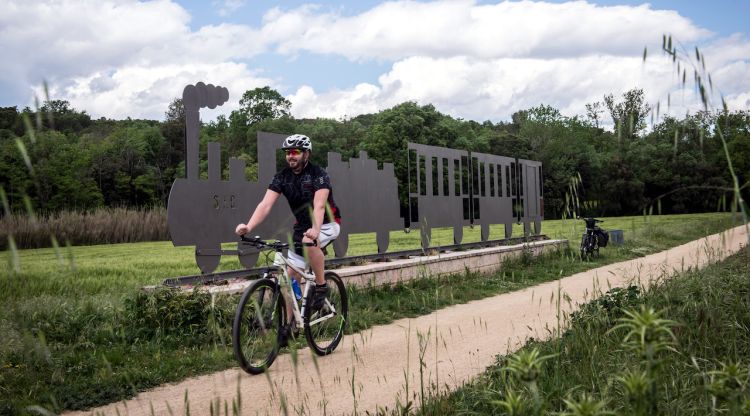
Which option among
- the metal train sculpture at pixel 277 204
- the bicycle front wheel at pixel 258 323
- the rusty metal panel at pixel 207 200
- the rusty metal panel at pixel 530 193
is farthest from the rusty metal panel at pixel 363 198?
the rusty metal panel at pixel 530 193

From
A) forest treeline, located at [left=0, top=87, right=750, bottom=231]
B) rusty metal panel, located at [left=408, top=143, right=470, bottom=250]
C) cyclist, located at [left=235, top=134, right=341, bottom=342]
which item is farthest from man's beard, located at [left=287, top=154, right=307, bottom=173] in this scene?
forest treeline, located at [left=0, top=87, right=750, bottom=231]

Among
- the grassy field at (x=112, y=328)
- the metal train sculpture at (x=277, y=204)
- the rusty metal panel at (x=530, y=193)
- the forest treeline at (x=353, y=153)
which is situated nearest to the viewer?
the grassy field at (x=112, y=328)

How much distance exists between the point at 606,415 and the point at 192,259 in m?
13.4

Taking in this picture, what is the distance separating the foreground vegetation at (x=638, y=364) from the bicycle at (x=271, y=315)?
1723mm

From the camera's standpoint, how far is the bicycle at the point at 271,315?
5.59 metres

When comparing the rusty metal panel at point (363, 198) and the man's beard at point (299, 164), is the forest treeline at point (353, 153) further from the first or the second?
the man's beard at point (299, 164)

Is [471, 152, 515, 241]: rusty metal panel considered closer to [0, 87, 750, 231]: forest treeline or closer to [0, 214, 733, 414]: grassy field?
[0, 214, 733, 414]: grassy field

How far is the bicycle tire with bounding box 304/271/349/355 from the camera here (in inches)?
251

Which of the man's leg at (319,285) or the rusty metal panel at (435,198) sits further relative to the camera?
the rusty metal panel at (435,198)

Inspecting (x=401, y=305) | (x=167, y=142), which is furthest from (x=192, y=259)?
(x=167, y=142)

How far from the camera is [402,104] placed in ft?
161

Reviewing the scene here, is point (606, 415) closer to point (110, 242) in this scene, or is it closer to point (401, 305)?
point (401, 305)

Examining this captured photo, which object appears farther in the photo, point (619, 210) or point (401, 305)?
point (619, 210)

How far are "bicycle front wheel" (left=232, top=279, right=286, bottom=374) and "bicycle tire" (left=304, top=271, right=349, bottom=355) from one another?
1.20ft
